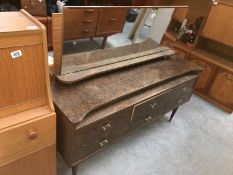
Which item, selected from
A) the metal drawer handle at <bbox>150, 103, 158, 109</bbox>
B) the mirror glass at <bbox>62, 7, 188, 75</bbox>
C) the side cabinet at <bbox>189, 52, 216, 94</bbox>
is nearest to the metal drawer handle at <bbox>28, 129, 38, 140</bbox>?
the mirror glass at <bbox>62, 7, 188, 75</bbox>

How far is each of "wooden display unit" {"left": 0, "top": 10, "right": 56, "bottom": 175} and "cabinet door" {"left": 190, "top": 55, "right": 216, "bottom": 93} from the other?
2.14 metres

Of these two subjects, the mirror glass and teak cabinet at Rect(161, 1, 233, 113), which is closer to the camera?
the mirror glass

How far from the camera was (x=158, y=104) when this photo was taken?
1732mm

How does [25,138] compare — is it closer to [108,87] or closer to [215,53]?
[108,87]

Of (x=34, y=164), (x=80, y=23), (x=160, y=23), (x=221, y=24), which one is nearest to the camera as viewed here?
(x=34, y=164)

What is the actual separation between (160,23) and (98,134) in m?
1.38

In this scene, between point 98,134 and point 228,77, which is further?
point 228,77

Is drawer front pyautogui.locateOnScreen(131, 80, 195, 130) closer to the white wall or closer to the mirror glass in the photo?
the mirror glass

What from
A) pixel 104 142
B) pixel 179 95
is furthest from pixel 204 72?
pixel 104 142

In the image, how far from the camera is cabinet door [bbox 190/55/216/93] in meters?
2.63

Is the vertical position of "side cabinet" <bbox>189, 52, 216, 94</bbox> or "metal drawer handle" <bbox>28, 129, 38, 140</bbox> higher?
"metal drawer handle" <bbox>28, 129, 38, 140</bbox>

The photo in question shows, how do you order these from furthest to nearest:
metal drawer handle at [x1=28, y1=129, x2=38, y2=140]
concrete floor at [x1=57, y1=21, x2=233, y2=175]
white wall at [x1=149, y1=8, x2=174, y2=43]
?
white wall at [x1=149, y1=8, x2=174, y2=43] → concrete floor at [x1=57, y1=21, x2=233, y2=175] → metal drawer handle at [x1=28, y1=129, x2=38, y2=140]

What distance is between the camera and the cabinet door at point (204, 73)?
104 inches

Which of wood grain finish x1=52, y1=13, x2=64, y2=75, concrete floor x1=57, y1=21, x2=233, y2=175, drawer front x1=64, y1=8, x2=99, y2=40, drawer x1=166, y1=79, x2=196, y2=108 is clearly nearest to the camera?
wood grain finish x1=52, y1=13, x2=64, y2=75
